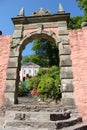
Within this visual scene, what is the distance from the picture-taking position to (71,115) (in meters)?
7.38

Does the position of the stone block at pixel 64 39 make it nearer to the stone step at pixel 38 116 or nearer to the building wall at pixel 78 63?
the building wall at pixel 78 63

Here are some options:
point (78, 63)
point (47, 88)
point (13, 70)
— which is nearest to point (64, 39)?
point (78, 63)

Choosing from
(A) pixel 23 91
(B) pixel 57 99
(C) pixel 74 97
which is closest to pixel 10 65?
(C) pixel 74 97

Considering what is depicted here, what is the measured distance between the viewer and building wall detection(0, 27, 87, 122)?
25.9 feet

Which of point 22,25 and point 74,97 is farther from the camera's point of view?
point 22,25

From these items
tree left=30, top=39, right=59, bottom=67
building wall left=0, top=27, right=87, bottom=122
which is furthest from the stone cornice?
tree left=30, top=39, right=59, bottom=67

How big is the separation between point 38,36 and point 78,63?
2.37 meters

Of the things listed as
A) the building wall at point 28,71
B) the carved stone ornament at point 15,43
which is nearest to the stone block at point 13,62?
the carved stone ornament at point 15,43

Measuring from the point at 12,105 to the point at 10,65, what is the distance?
1.85m

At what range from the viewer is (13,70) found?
878cm

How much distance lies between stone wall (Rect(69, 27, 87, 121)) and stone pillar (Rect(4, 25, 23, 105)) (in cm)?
243

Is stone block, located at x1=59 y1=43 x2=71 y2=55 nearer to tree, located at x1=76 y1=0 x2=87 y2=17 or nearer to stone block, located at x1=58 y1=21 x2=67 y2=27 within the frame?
stone block, located at x1=58 y1=21 x2=67 y2=27

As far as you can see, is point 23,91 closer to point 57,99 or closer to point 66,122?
point 57,99

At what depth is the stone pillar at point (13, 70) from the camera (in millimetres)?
8312
